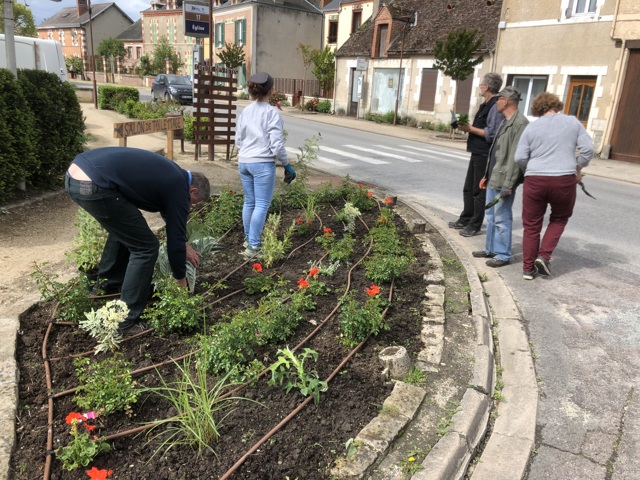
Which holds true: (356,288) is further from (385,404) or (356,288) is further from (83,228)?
(83,228)

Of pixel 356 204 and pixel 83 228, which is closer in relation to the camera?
pixel 83 228

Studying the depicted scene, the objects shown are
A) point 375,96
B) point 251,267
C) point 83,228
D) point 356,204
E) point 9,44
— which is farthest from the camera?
point 375,96

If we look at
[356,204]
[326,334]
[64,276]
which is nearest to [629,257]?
[356,204]

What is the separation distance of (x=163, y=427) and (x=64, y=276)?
2456 millimetres

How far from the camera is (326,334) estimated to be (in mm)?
3582

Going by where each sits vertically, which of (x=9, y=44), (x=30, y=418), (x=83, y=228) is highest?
(x=9, y=44)

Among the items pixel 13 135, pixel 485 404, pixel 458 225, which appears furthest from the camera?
pixel 458 225

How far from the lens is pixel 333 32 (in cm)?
3797

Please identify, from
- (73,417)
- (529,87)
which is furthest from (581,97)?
(73,417)

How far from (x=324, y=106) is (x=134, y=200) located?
29.2 metres

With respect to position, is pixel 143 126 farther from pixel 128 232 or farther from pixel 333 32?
pixel 333 32

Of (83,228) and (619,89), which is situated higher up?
(619,89)

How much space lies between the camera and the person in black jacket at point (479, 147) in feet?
19.5

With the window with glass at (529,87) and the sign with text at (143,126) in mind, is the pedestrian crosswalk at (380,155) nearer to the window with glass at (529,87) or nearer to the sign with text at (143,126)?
the window with glass at (529,87)
